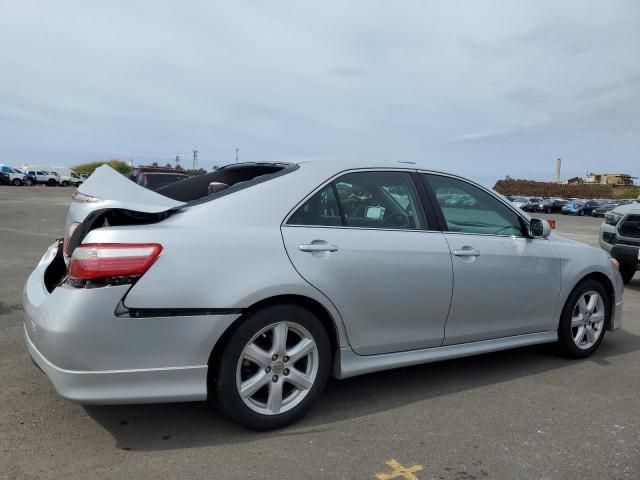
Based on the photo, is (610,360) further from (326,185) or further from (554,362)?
(326,185)

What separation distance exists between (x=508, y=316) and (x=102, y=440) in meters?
2.86

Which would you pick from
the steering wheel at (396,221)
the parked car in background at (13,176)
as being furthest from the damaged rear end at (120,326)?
the parked car in background at (13,176)

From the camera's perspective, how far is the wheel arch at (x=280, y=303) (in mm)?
2988

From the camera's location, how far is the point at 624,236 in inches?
314

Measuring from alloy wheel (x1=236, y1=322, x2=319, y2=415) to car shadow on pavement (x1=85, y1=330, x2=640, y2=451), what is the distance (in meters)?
0.19

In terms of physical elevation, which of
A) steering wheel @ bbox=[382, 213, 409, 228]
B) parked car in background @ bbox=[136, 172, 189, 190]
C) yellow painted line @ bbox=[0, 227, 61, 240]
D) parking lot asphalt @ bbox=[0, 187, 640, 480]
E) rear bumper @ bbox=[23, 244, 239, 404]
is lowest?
parking lot asphalt @ bbox=[0, 187, 640, 480]

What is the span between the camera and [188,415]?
132 inches

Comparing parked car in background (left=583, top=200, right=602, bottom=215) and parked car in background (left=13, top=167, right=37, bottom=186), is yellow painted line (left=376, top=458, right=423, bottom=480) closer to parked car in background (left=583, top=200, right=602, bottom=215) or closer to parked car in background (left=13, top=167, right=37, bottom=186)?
parked car in background (left=583, top=200, right=602, bottom=215)

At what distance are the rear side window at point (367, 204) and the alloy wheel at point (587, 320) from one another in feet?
5.97

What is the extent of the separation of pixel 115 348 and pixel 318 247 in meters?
1.22

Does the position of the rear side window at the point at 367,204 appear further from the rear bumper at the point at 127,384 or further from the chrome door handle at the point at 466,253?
the rear bumper at the point at 127,384

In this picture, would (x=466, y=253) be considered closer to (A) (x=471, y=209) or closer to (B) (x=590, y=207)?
(A) (x=471, y=209)

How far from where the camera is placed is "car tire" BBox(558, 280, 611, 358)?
4543 mm

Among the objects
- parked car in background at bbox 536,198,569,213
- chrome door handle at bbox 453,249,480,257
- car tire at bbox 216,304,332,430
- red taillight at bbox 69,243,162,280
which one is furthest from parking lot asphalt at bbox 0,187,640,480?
parked car in background at bbox 536,198,569,213
